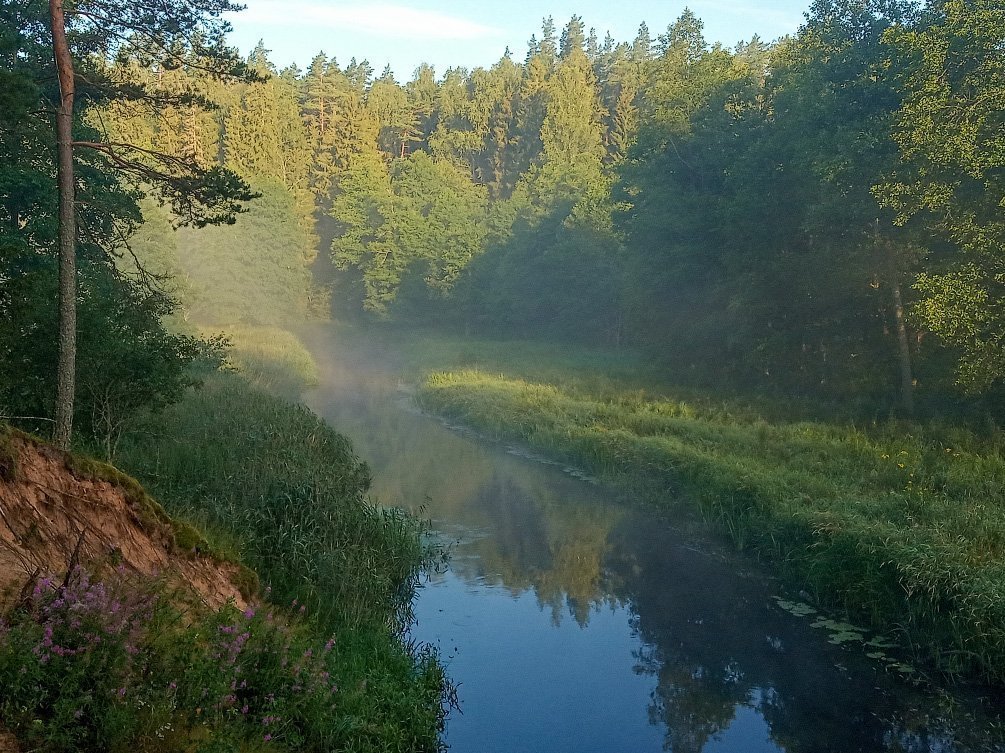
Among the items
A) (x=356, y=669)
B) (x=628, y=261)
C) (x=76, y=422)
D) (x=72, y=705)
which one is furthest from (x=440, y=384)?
(x=72, y=705)

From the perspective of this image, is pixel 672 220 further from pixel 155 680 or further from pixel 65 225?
pixel 155 680

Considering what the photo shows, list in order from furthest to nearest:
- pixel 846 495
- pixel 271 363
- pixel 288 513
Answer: pixel 271 363 → pixel 846 495 → pixel 288 513

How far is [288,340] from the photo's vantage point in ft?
192

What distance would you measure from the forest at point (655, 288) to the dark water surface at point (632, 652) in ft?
3.08

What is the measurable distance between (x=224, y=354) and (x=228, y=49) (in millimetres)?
17365

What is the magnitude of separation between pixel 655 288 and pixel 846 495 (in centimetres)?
2945

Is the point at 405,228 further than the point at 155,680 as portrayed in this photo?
Yes

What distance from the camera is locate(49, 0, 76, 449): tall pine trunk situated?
11.1 m

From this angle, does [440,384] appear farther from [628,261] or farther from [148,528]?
[148,528]

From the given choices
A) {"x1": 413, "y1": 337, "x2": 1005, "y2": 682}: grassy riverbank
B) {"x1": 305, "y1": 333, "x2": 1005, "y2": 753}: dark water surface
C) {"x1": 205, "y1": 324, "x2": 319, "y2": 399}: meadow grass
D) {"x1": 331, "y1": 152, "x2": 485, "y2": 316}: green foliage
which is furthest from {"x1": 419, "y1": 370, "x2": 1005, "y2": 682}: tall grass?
{"x1": 331, "y1": 152, "x2": 485, "y2": 316}: green foliage

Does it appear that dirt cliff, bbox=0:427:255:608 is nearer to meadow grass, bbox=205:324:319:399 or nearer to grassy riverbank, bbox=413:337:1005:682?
grassy riverbank, bbox=413:337:1005:682

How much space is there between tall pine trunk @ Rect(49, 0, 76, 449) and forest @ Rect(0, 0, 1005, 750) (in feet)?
0.16

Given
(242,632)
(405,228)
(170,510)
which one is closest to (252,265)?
(405,228)

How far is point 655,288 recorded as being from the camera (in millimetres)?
44625
